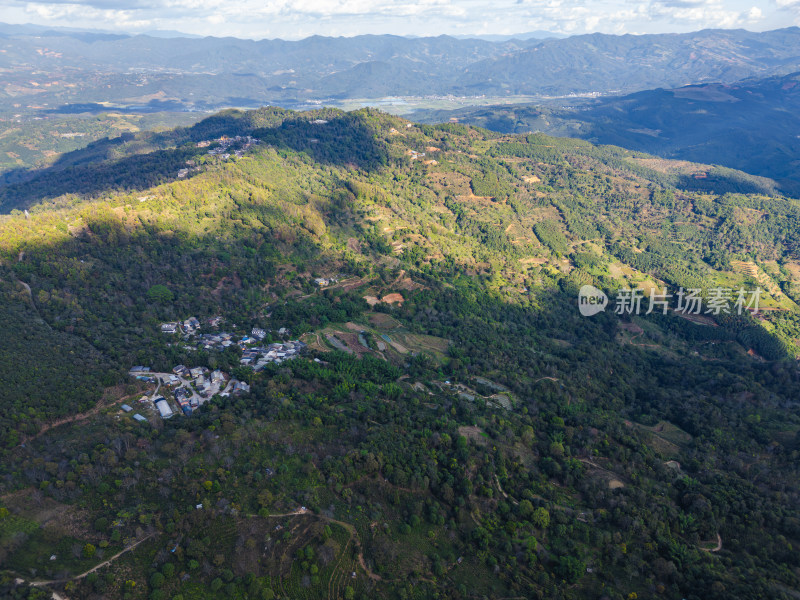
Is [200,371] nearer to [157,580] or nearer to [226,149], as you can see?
[157,580]

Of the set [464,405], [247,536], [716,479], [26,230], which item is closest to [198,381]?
[247,536]

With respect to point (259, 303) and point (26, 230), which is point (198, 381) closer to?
point (259, 303)

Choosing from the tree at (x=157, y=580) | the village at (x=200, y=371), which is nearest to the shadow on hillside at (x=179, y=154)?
the village at (x=200, y=371)

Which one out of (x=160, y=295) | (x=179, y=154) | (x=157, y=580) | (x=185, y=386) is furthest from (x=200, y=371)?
(x=179, y=154)

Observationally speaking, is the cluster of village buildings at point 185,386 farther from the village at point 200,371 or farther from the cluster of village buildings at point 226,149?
the cluster of village buildings at point 226,149

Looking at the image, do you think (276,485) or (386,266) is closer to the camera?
(276,485)

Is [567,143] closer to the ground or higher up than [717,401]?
higher up

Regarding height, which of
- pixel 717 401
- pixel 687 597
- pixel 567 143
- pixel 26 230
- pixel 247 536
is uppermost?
pixel 567 143
